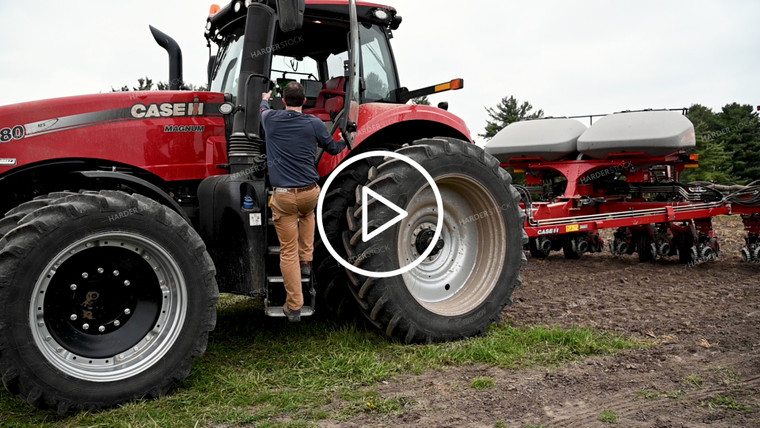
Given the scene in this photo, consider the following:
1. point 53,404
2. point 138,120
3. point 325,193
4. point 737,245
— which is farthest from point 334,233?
point 737,245

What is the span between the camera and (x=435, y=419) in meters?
3.30

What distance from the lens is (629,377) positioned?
3.88 metres

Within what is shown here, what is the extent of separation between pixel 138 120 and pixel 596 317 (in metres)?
4.08

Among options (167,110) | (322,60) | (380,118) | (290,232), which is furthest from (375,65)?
(290,232)

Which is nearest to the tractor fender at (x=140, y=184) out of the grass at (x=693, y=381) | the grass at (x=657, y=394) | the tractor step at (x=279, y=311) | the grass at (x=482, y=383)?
the tractor step at (x=279, y=311)

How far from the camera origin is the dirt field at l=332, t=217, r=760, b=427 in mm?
3301

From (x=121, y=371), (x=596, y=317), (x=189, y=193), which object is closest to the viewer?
(x=121, y=371)

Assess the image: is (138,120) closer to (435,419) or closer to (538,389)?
(435,419)

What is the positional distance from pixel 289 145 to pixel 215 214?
723 mm

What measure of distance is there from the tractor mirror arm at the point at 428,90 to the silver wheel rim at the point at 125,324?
260 centimetres

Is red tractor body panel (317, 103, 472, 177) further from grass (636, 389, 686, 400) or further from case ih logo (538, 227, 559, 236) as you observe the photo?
case ih logo (538, 227, 559, 236)

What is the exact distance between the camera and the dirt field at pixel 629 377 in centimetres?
330

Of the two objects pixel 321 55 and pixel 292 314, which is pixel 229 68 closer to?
pixel 321 55

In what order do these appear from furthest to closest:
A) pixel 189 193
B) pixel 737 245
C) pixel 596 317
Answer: pixel 737 245 < pixel 596 317 < pixel 189 193
